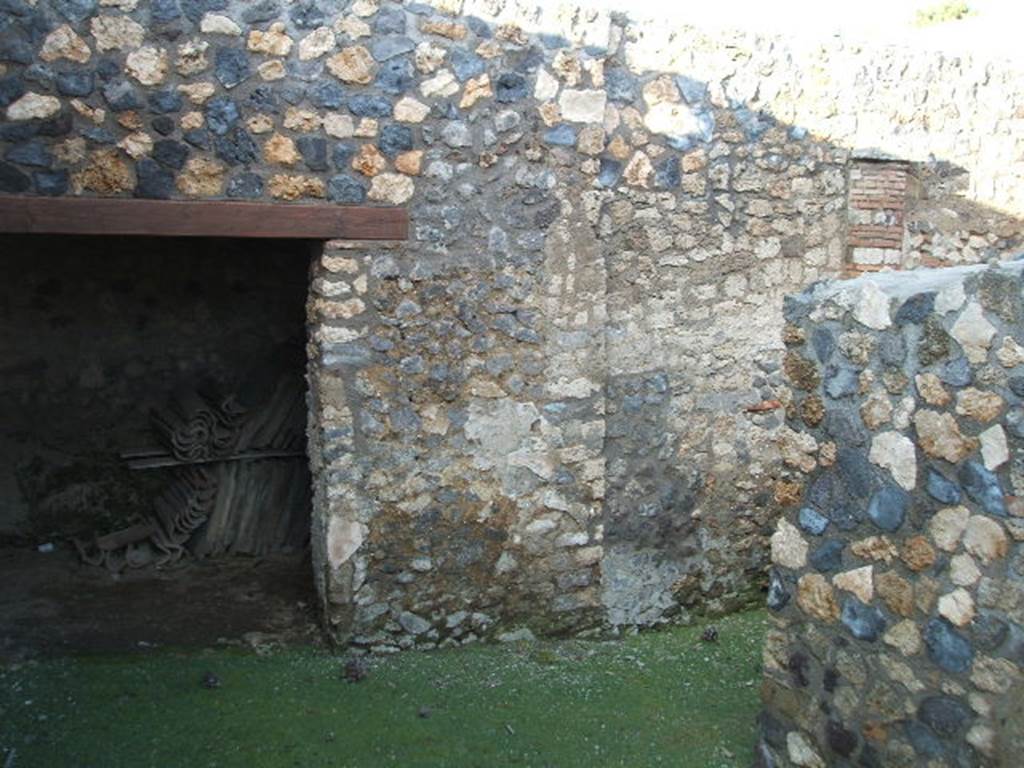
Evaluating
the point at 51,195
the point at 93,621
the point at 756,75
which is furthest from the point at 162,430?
the point at 756,75

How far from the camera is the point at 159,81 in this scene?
4.03 metres

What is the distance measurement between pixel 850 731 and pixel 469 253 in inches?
103

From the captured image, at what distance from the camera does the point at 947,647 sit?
2973 mm

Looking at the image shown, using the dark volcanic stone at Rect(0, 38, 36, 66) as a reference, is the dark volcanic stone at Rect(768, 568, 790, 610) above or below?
below

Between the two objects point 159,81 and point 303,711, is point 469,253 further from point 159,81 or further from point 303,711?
point 303,711

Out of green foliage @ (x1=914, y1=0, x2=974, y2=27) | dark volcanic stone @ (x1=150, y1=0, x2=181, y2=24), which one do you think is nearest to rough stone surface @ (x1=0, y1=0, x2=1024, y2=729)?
dark volcanic stone @ (x1=150, y1=0, x2=181, y2=24)

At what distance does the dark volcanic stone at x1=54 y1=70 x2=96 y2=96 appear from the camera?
12.7ft

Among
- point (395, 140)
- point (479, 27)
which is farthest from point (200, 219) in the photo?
point (479, 27)

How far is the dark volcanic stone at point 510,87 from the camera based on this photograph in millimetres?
4629

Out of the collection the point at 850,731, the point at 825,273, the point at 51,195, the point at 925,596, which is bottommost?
the point at 850,731

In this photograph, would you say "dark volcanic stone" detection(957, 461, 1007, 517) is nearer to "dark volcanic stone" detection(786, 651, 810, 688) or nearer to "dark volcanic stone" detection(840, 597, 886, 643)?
"dark volcanic stone" detection(840, 597, 886, 643)

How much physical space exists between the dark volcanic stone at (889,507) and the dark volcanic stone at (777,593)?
472 mm

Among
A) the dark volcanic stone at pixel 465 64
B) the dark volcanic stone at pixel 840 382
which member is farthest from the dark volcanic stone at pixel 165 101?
the dark volcanic stone at pixel 840 382

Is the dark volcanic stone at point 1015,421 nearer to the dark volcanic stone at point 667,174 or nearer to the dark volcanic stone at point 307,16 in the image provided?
the dark volcanic stone at point 667,174
